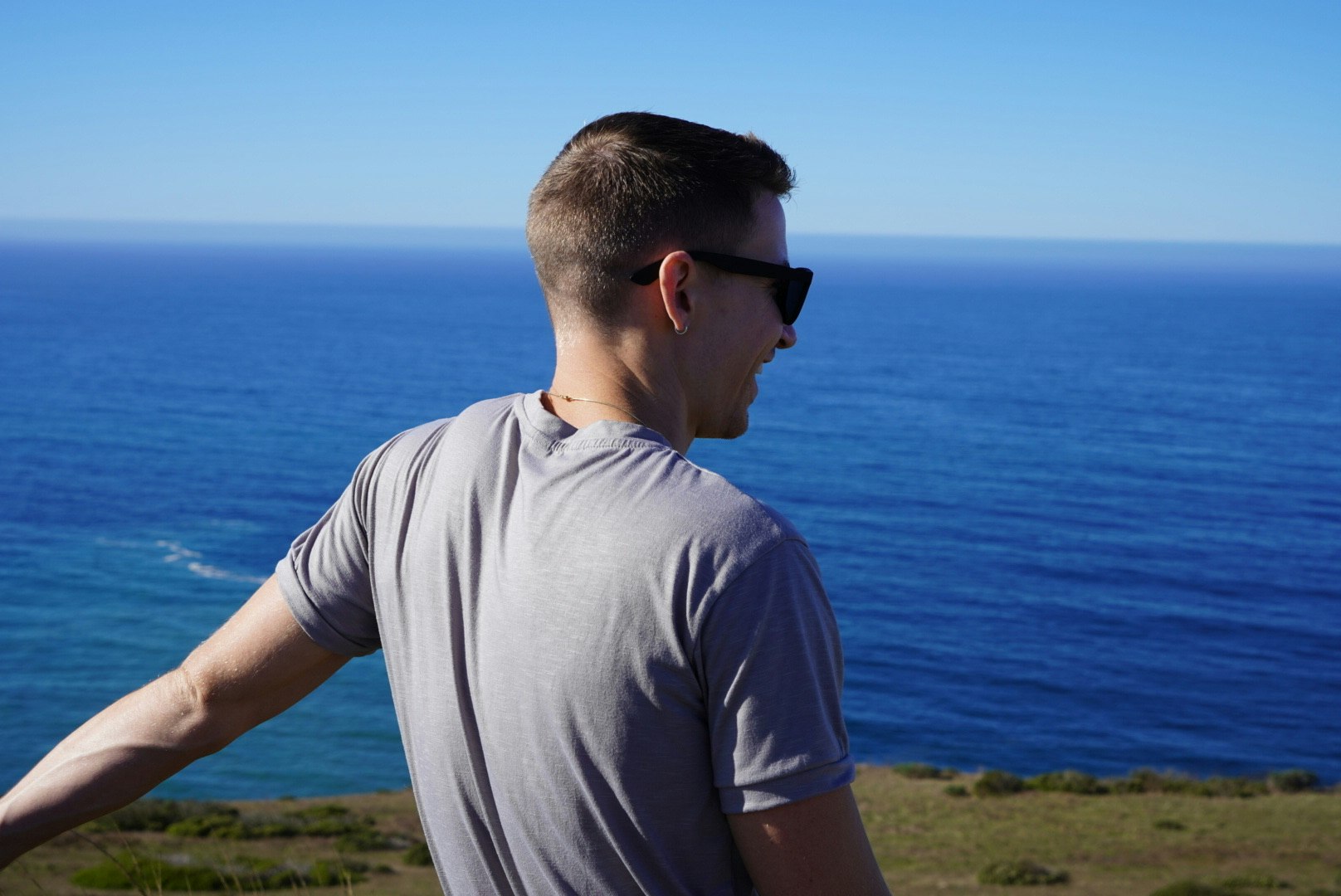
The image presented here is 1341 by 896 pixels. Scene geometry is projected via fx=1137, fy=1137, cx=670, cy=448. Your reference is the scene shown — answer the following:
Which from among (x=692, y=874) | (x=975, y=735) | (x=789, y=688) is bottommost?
(x=975, y=735)

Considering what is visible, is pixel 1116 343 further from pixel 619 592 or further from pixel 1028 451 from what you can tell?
pixel 619 592

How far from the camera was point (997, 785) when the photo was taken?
1320 inches

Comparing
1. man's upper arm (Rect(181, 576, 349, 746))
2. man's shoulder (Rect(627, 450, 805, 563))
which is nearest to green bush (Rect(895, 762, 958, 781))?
man's upper arm (Rect(181, 576, 349, 746))

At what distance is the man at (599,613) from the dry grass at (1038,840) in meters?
19.2

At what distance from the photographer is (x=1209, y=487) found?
74188 millimetres

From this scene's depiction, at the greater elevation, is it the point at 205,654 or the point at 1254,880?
the point at 205,654

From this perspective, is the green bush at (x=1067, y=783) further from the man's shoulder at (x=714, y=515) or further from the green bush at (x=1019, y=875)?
the man's shoulder at (x=714, y=515)

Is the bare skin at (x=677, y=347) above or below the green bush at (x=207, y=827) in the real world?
above

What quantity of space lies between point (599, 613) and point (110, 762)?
1.05m

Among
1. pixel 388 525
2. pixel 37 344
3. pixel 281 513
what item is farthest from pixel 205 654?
pixel 37 344

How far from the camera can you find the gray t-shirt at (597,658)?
4.49 feet

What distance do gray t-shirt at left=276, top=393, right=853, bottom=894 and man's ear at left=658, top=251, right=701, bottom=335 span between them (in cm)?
21

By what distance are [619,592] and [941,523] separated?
65.2 metres

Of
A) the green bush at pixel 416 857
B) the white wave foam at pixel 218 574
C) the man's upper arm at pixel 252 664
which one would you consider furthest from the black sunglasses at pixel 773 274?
the white wave foam at pixel 218 574
